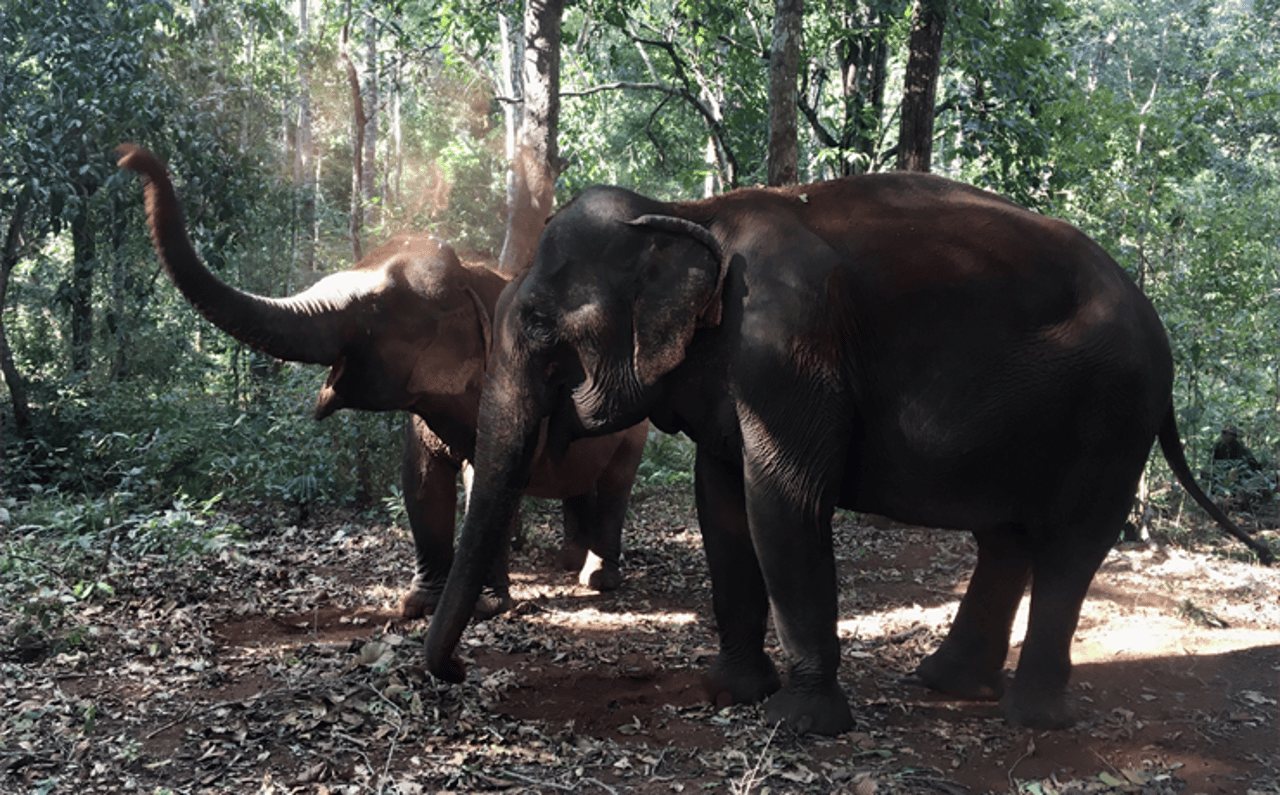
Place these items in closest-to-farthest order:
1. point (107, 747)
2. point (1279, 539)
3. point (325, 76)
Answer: point (107, 747)
point (1279, 539)
point (325, 76)

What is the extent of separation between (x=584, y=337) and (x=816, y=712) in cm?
202

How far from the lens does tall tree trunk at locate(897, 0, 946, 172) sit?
902cm

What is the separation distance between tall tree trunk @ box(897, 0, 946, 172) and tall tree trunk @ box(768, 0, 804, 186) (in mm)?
1313

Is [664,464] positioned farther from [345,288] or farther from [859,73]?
[345,288]

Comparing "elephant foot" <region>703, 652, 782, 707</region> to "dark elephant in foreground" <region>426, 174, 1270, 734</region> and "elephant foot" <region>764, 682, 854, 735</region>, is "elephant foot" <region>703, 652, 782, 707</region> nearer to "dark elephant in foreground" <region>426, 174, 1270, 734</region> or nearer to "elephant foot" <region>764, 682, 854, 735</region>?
"dark elephant in foreground" <region>426, 174, 1270, 734</region>

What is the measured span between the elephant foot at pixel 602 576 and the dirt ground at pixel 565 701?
3.9 inches

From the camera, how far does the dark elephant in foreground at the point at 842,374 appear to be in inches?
171

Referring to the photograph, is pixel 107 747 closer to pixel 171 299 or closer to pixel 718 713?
pixel 718 713

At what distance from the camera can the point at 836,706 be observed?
4480 millimetres

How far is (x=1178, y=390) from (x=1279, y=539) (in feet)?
7.75

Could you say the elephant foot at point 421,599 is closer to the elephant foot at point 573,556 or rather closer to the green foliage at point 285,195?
the elephant foot at point 573,556

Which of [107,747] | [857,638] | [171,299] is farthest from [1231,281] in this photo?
[171,299]

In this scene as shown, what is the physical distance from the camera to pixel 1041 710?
4.60 meters

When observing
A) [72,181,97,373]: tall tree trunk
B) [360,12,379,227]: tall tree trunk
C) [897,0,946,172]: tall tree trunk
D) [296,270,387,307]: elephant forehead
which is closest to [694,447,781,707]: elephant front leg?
[296,270,387,307]: elephant forehead
